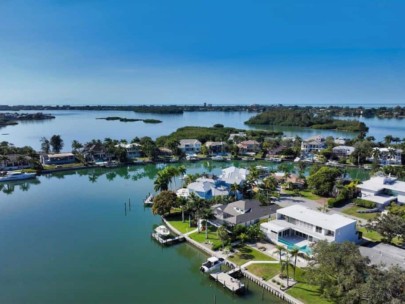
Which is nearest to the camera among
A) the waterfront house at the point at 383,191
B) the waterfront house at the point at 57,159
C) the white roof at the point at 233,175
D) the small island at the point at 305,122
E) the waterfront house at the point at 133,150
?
the waterfront house at the point at 383,191

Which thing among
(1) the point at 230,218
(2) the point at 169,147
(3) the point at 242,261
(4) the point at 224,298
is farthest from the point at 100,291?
(2) the point at 169,147

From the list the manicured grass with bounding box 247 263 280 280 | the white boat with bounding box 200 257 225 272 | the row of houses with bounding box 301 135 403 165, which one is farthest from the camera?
the row of houses with bounding box 301 135 403 165

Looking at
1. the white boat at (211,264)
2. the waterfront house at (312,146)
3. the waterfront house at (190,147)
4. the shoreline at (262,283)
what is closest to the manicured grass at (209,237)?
the shoreline at (262,283)

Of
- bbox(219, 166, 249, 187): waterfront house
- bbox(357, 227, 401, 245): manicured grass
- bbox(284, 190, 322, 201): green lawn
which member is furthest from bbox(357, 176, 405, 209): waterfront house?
bbox(219, 166, 249, 187): waterfront house

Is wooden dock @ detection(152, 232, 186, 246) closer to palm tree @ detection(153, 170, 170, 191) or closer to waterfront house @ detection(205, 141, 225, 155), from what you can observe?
palm tree @ detection(153, 170, 170, 191)

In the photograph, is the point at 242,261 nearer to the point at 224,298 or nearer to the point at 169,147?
the point at 224,298

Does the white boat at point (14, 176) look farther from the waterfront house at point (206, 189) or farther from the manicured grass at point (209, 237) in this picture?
the manicured grass at point (209, 237)
